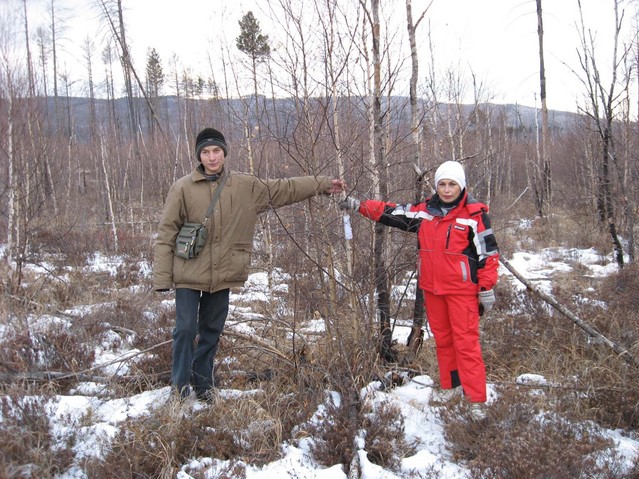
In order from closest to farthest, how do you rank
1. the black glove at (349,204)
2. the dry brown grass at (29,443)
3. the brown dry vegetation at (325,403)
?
the dry brown grass at (29,443) < the brown dry vegetation at (325,403) < the black glove at (349,204)

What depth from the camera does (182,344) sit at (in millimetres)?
3117

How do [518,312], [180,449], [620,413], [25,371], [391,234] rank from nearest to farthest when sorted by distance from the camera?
[180,449]
[620,413]
[25,371]
[391,234]
[518,312]

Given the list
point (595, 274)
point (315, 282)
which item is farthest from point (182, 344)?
point (595, 274)

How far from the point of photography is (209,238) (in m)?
3.09

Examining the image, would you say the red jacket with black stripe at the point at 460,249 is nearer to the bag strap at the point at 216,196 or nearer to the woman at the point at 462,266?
the woman at the point at 462,266

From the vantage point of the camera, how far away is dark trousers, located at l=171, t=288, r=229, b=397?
3084mm

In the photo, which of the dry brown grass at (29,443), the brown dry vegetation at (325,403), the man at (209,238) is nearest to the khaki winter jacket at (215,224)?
the man at (209,238)

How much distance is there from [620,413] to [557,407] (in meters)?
0.38

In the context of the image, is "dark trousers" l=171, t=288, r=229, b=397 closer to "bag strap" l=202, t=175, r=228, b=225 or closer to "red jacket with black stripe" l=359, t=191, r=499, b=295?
Result: "bag strap" l=202, t=175, r=228, b=225

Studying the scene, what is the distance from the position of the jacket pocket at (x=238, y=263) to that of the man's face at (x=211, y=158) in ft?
1.89

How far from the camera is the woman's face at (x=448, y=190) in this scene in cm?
311

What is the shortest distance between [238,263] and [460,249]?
5.25 feet

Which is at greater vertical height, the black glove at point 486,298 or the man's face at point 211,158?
the man's face at point 211,158

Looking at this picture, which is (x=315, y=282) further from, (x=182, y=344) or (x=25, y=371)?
(x=25, y=371)
